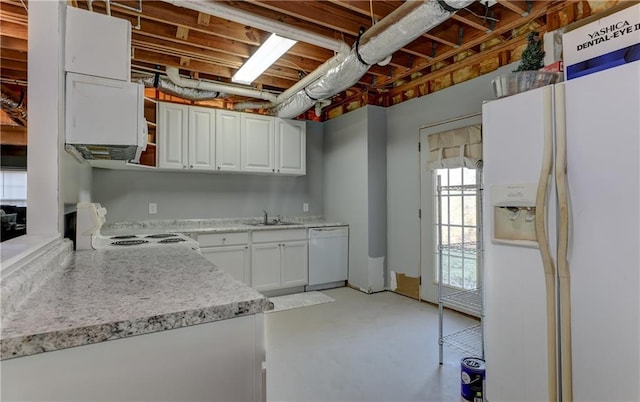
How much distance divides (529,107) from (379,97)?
3.03 metres

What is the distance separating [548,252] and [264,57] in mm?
2732

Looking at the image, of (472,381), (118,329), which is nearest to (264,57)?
(118,329)

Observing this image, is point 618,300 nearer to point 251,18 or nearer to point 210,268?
point 210,268

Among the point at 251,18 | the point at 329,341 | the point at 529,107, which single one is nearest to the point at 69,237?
the point at 251,18

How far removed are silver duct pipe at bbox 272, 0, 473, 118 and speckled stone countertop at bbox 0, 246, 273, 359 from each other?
2.02 metres

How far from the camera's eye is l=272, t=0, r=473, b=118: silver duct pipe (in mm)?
2174

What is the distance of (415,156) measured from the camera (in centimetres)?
410

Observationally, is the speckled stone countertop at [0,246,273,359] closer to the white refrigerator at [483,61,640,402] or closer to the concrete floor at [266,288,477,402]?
the concrete floor at [266,288,477,402]

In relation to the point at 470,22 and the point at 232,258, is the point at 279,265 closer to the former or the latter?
the point at 232,258

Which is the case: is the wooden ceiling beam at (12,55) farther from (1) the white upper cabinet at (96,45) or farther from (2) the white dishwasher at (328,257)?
(2) the white dishwasher at (328,257)

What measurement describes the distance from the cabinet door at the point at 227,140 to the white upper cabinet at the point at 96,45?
222 centimetres

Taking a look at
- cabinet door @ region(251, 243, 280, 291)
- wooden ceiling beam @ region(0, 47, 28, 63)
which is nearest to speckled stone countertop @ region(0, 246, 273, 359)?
cabinet door @ region(251, 243, 280, 291)

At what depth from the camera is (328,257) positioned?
4645mm

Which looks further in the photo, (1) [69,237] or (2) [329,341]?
(2) [329,341]
